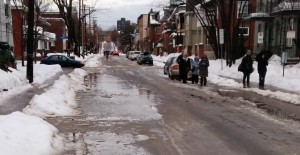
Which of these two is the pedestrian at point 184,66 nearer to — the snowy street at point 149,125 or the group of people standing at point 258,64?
the group of people standing at point 258,64

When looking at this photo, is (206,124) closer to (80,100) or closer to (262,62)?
(80,100)

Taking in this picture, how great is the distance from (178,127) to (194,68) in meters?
13.2

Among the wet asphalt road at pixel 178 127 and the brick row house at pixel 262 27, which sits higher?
the brick row house at pixel 262 27

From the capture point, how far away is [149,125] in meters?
9.82

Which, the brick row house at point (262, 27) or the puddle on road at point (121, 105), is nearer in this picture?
the puddle on road at point (121, 105)

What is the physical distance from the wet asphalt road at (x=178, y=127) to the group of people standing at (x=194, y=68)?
609 cm

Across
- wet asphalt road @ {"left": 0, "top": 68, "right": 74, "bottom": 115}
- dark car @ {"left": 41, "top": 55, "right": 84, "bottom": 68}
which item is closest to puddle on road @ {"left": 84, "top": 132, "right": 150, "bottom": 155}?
wet asphalt road @ {"left": 0, "top": 68, "right": 74, "bottom": 115}

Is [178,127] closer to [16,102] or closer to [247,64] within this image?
[16,102]

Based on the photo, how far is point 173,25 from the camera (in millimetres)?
89125

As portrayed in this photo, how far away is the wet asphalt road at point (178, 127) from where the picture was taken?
24.8ft

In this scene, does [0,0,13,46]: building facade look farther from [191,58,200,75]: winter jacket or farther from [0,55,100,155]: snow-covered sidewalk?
[0,55,100,155]: snow-covered sidewalk

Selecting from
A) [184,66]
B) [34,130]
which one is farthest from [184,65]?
[34,130]

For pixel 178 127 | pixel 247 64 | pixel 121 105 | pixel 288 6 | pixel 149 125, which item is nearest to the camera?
pixel 178 127

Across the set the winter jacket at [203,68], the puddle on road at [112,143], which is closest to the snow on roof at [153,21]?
the winter jacket at [203,68]
